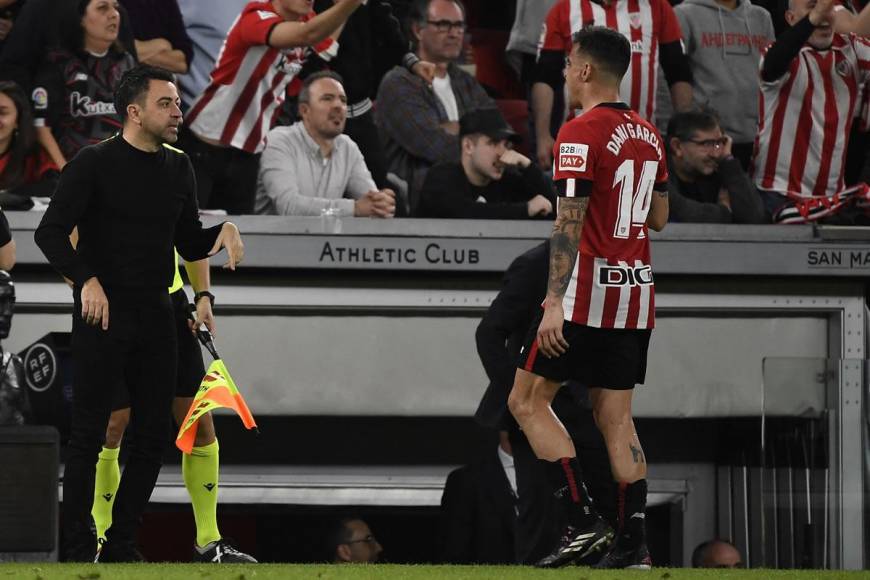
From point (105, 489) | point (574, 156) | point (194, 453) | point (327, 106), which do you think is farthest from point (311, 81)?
point (574, 156)

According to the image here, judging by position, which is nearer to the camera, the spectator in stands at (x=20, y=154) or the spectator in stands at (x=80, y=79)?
the spectator in stands at (x=20, y=154)

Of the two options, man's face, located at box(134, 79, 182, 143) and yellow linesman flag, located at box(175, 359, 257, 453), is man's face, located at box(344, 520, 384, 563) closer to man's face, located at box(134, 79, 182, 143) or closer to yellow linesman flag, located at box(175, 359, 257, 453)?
yellow linesman flag, located at box(175, 359, 257, 453)

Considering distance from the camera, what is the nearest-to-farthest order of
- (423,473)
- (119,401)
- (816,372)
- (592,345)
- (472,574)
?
(472,574) < (592,345) < (119,401) < (816,372) < (423,473)

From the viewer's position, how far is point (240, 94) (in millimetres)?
8484

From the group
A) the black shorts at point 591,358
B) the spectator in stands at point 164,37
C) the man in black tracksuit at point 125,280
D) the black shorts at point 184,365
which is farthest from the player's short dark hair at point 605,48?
the spectator in stands at point 164,37

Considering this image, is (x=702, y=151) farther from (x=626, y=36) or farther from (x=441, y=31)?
(x=441, y=31)

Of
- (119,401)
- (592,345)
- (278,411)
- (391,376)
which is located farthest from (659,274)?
(119,401)

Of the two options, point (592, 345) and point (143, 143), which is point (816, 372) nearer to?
point (592, 345)

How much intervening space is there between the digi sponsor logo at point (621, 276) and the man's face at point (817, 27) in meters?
3.56

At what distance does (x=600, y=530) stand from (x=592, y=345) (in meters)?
0.63

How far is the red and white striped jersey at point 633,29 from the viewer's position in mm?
8852

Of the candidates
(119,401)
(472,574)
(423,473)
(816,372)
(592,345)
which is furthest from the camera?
(423,473)

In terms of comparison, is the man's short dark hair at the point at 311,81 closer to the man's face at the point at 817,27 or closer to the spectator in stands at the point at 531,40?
the spectator in stands at the point at 531,40

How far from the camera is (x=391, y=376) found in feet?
27.0
